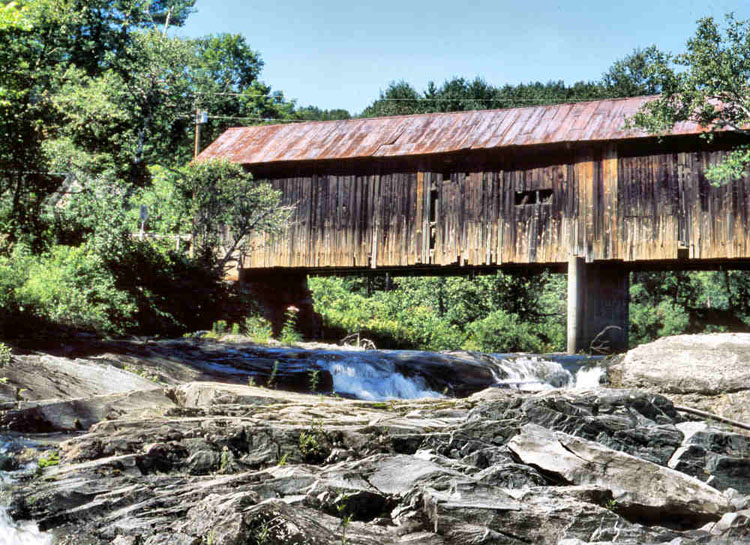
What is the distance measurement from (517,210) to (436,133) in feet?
10.8

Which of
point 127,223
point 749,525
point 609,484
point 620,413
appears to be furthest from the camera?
point 127,223

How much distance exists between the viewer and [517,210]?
857 inches

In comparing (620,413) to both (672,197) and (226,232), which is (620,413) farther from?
(226,232)

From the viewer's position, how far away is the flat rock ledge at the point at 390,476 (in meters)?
6.12

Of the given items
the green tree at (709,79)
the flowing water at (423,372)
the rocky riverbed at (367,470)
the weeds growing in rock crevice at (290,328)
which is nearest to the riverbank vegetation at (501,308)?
the weeds growing in rock crevice at (290,328)

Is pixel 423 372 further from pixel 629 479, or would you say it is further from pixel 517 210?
pixel 629 479

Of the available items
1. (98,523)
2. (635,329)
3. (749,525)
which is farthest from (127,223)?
(635,329)

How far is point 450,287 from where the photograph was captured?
1280 inches

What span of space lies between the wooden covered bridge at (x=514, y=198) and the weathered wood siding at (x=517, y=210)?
0.03 meters

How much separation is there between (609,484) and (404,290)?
87.5 ft

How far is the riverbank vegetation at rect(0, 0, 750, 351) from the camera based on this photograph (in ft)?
58.7

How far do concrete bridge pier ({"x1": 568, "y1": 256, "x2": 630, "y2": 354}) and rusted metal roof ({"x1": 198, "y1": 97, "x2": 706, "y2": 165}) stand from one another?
3415mm

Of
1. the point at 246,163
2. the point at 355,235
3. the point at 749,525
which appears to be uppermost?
the point at 246,163

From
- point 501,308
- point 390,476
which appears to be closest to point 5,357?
point 390,476
